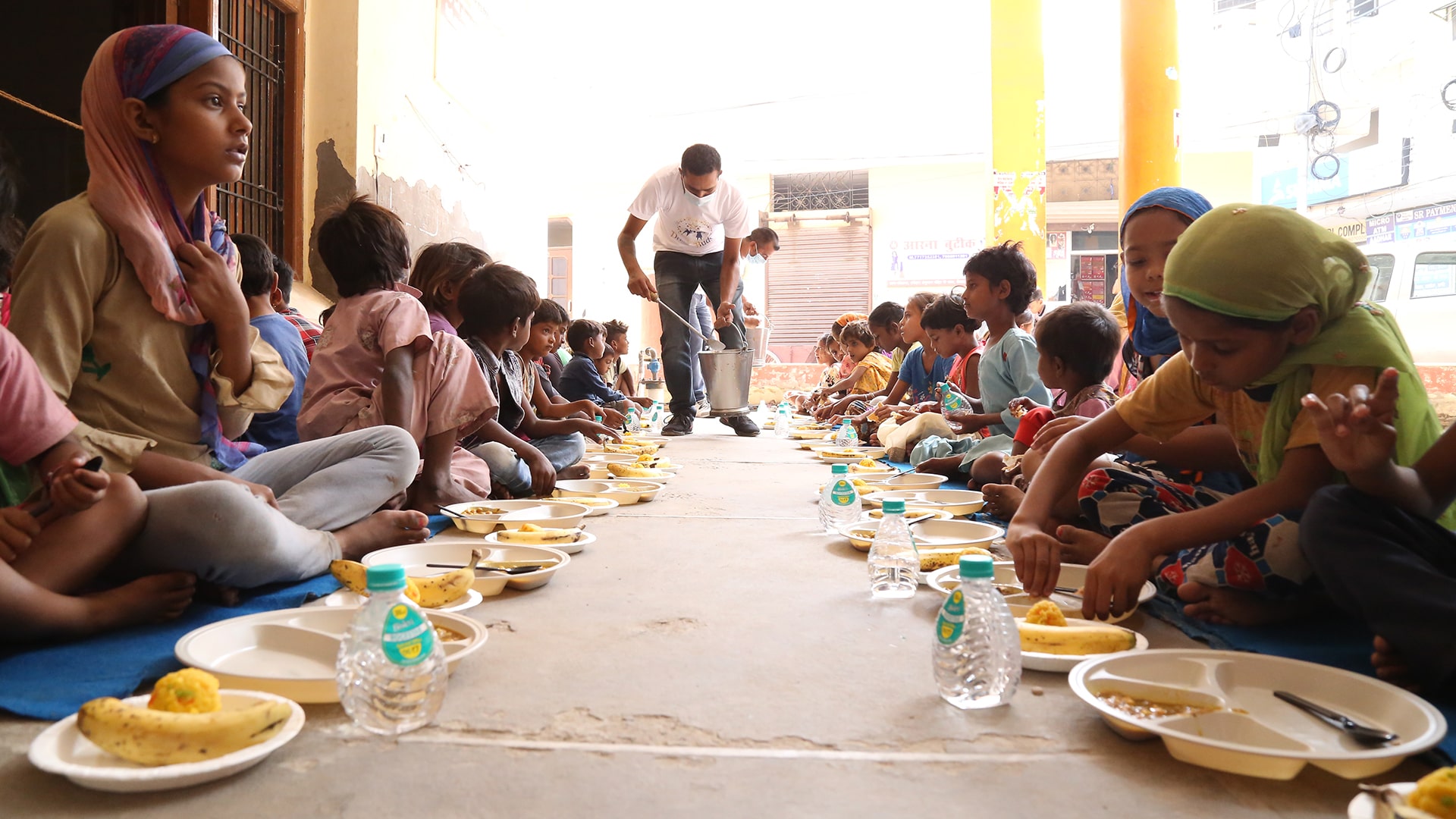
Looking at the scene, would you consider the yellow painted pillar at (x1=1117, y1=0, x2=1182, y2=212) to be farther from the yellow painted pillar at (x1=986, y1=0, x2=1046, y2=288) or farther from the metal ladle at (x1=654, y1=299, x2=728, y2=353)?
the metal ladle at (x1=654, y1=299, x2=728, y2=353)

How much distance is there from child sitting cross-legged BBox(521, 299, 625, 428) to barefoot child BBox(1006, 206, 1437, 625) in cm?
373

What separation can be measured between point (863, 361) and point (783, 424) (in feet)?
3.10

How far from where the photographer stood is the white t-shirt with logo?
6270 mm

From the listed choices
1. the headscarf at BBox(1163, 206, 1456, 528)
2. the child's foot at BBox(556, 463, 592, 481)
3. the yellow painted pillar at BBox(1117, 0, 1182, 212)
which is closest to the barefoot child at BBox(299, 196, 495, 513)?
the child's foot at BBox(556, 463, 592, 481)

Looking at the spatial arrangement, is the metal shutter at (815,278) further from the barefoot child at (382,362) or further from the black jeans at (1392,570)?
the black jeans at (1392,570)

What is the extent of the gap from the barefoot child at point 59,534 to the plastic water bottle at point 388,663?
2.09ft

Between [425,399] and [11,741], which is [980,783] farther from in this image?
[425,399]

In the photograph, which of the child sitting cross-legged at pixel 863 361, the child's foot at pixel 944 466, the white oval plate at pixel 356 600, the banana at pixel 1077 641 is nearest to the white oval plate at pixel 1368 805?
the banana at pixel 1077 641

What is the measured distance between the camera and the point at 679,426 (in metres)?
6.92

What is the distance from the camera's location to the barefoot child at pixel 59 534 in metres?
1.47

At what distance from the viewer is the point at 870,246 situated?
1498 cm

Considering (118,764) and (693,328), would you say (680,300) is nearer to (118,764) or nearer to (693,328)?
(693,328)

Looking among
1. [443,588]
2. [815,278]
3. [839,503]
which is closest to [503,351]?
[839,503]

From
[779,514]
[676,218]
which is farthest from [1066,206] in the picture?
[779,514]
